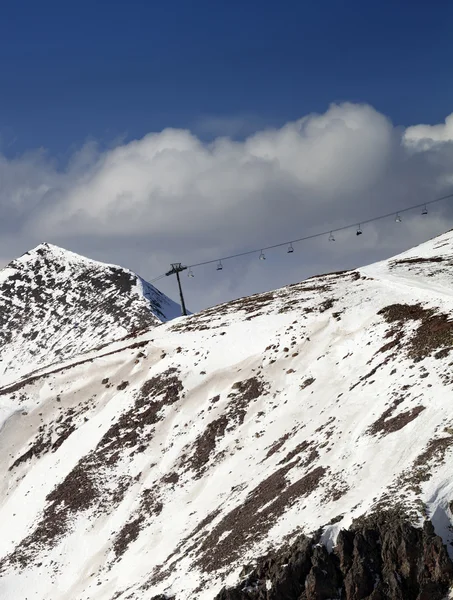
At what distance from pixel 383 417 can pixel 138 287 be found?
10386 centimetres

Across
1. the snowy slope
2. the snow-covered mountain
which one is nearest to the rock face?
the snow-covered mountain

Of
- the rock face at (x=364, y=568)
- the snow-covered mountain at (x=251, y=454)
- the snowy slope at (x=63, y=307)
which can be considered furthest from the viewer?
the snowy slope at (x=63, y=307)

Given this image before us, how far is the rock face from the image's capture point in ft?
70.7

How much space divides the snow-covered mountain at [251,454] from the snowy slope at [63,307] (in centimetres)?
4668

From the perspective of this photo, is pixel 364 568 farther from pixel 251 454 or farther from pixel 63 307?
pixel 63 307

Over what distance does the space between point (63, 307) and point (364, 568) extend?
12078 cm

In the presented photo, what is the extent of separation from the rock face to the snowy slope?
279ft

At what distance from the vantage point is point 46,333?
128625mm

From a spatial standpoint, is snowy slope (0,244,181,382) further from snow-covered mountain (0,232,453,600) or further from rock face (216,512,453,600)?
rock face (216,512,453,600)

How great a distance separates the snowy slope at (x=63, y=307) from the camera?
118 meters

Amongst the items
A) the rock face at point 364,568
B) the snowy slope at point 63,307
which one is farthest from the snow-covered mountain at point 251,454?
the snowy slope at point 63,307

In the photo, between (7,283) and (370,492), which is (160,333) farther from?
(7,283)

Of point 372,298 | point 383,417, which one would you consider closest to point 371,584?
point 383,417

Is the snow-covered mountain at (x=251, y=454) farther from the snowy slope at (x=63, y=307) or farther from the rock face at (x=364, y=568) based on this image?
the snowy slope at (x=63, y=307)
